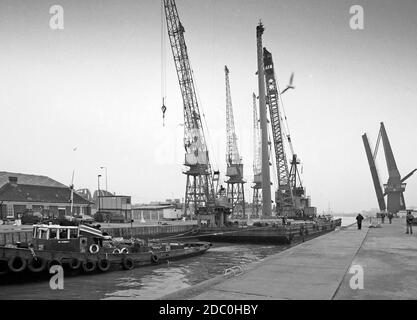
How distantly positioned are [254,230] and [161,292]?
35.8m

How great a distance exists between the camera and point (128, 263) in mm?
27875

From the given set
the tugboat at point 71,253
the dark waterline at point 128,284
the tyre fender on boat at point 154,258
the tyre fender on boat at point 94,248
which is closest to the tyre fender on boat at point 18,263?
the tugboat at point 71,253

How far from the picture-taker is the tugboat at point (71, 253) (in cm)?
2227

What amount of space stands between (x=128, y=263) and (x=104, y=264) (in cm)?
220

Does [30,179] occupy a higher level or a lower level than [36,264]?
higher

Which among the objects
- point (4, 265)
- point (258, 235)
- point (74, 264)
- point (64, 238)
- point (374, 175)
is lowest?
point (258, 235)

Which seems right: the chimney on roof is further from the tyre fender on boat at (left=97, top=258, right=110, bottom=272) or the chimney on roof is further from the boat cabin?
the tyre fender on boat at (left=97, top=258, right=110, bottom=272)

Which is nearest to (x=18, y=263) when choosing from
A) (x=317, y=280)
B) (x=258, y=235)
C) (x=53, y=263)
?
(x=53, y=263)

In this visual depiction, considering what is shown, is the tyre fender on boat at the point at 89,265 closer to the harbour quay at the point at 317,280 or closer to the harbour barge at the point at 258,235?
the harbour quay at the point at 317,280

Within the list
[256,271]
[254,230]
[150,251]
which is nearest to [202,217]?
[254,230]

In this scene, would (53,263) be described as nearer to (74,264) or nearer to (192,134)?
(74,264)

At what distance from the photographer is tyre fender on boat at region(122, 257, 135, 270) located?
27.5 metres
